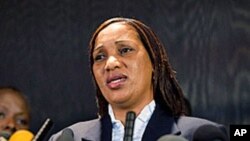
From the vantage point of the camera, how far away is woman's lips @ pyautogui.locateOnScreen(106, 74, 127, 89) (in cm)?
93

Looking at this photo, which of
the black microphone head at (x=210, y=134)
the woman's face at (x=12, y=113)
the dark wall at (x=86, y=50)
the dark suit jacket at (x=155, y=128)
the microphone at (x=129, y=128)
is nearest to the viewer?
the microphone at (x=129, y=128)

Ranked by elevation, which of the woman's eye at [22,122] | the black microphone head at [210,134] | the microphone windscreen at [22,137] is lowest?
the woman's eye at [22,122]

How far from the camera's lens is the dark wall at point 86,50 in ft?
6.44

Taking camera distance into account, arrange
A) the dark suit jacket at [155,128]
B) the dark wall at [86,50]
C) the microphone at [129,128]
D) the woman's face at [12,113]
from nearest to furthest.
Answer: the microphone at [129,128]
the dark suit jacket at [155,128]
the woman's face at [12,113]
the dark wall at [86,50]

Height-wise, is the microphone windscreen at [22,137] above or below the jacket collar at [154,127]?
above

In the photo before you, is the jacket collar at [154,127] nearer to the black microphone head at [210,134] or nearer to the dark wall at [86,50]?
the black microphone head at [210,134]

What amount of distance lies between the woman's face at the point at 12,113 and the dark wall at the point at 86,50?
0.61m

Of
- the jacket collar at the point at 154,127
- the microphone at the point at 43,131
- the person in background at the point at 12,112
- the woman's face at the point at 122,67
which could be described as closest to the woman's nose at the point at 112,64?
the woman's face at the point at 122,67

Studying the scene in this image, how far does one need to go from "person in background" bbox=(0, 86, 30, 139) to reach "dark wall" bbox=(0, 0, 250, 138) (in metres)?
0.59

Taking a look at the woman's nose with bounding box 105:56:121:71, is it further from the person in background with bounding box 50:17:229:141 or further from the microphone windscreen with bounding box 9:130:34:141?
the microphone windscreen with bounding box 9:130:34:141

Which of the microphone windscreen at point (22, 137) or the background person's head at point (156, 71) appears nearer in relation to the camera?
the microphone windscreen at point (22, 137)

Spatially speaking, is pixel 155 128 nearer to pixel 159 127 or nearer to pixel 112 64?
pixel 159 127

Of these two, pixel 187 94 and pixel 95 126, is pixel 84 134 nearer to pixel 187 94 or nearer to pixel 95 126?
pixel 95 126

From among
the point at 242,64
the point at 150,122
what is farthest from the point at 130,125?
the point at 242,64
